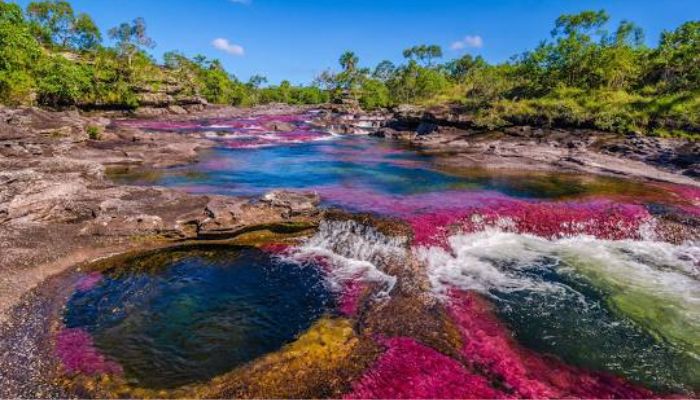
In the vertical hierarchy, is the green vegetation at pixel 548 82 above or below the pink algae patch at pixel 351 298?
above

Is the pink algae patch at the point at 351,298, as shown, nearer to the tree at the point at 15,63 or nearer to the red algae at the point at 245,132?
the red algae at the point at 245,132

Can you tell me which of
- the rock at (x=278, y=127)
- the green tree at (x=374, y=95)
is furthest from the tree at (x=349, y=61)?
the rock at (x=278, y=127)

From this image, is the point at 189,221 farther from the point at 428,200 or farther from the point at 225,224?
the point at 428,200

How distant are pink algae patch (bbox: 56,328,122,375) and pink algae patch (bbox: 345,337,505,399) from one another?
6.31 m

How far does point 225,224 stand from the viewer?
1861 cm

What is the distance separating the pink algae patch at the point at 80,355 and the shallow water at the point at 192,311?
213mm

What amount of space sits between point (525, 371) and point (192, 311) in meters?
10.4

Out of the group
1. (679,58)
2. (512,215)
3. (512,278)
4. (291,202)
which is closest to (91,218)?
(291,202)

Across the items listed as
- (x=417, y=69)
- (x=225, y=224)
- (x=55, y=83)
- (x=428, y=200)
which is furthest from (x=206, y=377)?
(x=417, y=69)

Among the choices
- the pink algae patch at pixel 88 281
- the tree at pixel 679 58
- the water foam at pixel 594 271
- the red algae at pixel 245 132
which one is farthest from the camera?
the red algae at pixel 245 132

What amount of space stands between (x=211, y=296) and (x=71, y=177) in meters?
14.7

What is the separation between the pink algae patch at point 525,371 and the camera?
395 inches

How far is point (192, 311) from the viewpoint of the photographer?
43.9 ft

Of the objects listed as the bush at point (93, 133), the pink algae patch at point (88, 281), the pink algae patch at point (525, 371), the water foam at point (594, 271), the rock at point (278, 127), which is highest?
the rock at point (278, 127)
